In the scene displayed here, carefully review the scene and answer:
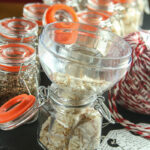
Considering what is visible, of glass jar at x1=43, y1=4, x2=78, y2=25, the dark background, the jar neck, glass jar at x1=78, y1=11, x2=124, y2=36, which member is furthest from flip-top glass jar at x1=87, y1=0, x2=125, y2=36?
the jar neck

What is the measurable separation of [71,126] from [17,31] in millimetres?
255

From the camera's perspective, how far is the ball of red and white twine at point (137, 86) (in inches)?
21.2

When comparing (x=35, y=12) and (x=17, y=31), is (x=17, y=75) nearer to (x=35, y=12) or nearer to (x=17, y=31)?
(x=17, y=31)

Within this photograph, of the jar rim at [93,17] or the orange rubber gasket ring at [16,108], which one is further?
the jar rim at [93,17]

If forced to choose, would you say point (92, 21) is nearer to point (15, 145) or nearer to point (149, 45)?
point (149, 45)

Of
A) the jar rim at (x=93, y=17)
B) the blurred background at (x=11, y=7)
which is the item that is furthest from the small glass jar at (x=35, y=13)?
the blurred background at (x=11, y=7)

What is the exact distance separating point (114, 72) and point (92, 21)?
30cm

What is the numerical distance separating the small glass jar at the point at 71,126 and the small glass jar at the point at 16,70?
0.25 feet

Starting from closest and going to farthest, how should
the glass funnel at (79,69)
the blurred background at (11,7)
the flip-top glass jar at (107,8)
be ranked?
the glass funnel at (79,69)
the flip-top glass jar at (107,8)
the blurred background at (11,7)

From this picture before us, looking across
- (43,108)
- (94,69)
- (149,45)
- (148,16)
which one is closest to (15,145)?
(43,108)

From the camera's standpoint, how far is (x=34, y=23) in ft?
2.01

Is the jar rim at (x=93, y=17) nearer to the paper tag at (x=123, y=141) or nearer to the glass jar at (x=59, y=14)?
the glass jar at (x=59, y=14)

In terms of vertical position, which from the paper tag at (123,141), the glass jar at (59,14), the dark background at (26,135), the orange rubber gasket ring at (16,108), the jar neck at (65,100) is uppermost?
the glass jar at (59,14)

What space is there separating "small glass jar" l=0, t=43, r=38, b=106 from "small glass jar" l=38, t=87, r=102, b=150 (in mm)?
77
